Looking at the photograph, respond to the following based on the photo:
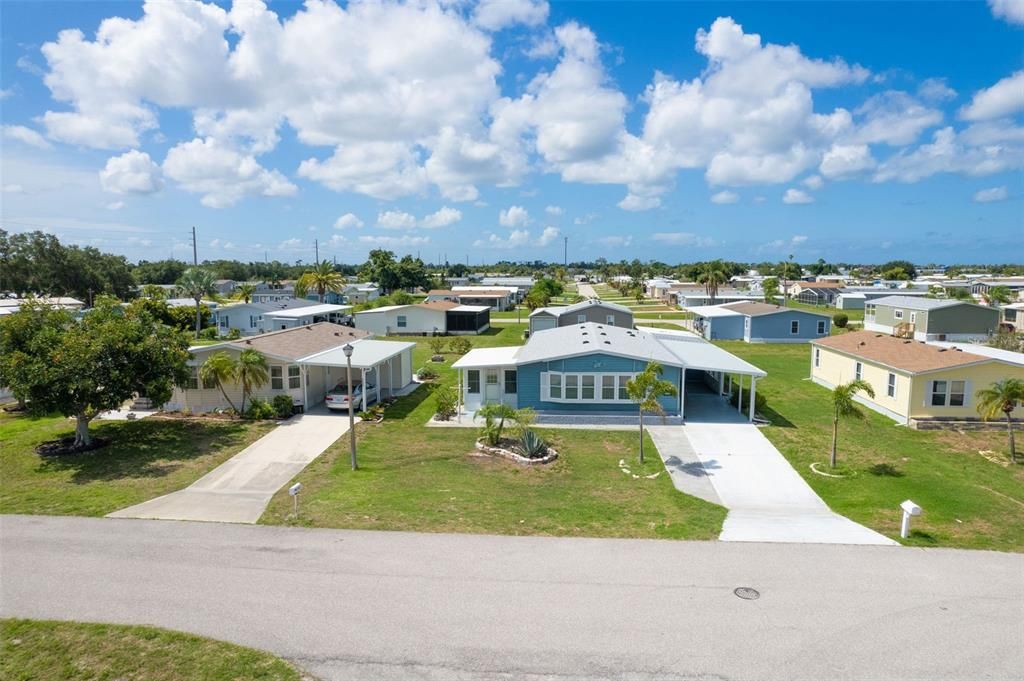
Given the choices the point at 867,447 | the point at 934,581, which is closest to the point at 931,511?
the point at 934,581

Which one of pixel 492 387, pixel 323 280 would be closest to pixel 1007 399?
pixel 492 387

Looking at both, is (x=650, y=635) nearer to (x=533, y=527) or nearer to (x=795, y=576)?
(x=795, y=576)

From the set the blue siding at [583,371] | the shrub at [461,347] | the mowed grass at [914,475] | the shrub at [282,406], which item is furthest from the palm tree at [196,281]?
the mowed grass at [914,475]

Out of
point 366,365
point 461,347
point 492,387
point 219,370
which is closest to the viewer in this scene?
point 219,370

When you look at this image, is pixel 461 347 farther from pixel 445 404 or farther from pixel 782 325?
pixel 782 325

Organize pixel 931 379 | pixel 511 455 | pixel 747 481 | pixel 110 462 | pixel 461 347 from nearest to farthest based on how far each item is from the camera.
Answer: pixel 747 481 < pixel 110 462 < pixel 511 455 < pixel 931 379 < pixel 461 347

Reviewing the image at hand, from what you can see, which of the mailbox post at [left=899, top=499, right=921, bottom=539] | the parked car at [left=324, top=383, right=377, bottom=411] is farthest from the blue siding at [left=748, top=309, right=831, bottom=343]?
the mailbox post at [left=899, top=499, right=921, bottom=539]
